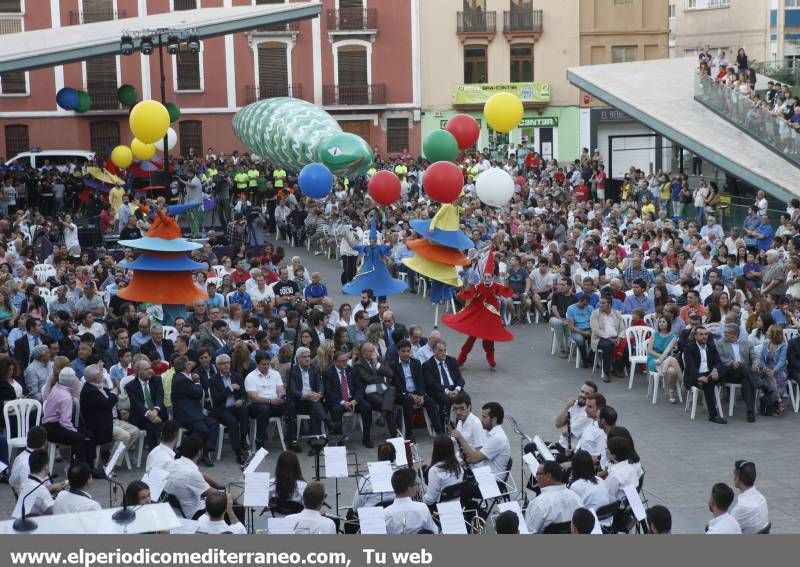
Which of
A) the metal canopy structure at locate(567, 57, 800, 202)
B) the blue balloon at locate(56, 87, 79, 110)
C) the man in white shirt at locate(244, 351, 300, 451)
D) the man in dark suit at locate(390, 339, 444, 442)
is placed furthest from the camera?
the blue balloon at locate(56, 87, 79, 110)

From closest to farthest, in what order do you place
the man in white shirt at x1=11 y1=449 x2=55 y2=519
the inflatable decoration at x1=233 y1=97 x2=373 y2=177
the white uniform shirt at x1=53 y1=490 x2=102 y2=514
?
the white uniform shirt at x1=53 y1=490 x2=102 y2=514
the man in white shirt at x1=11 y1=449 x2=55 y2=519
the inflatable decoration at x1=233 y1=97 x2=373 y2=177

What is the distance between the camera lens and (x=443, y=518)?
8.70m

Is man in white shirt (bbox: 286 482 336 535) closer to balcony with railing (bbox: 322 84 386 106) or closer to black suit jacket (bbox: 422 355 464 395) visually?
black suit jacket (bbox: 422 355 464 395)

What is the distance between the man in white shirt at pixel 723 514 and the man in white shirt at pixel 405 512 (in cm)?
202

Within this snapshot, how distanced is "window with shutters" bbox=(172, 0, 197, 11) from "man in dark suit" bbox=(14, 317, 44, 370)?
3218 cm

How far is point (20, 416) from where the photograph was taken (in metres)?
12.5

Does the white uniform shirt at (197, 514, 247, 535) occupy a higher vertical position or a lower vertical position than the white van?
lower

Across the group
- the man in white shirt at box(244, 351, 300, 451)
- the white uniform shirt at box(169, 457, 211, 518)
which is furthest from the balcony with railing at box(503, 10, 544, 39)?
the white uniform shirt at box(169, 457, 211, 518)

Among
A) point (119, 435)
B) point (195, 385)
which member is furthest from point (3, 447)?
point (195, 385)

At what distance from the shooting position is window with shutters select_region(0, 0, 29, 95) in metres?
43.3

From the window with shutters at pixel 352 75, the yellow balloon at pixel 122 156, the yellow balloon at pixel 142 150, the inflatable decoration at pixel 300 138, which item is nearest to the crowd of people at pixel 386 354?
the inflatable decoration at pixel 300 138

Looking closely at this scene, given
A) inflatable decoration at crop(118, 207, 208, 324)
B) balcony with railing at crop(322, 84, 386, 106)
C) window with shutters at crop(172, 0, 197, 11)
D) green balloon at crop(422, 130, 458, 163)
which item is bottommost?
inflatable decoration at crop(118, 207, 208, 324)

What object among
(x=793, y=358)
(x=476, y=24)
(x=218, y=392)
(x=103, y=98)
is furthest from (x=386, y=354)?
(x=476, y=24)

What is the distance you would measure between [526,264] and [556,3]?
95.1 feet
